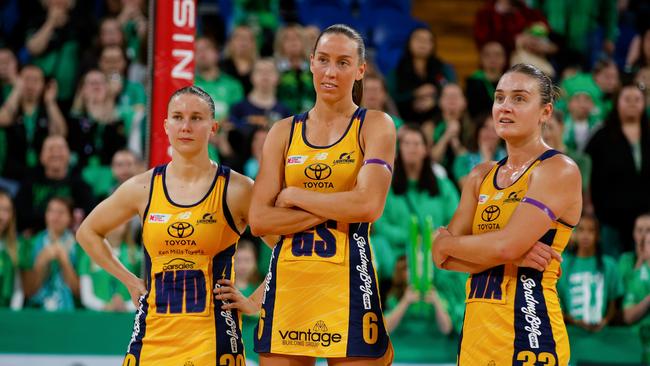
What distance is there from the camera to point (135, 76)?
10148mm

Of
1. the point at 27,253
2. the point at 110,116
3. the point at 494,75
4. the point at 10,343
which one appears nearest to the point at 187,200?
the point at 10,343

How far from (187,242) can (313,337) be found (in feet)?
2.50

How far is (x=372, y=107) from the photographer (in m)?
9.74

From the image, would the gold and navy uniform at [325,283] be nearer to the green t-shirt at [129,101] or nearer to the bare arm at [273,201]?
the bare arm at [273,201]

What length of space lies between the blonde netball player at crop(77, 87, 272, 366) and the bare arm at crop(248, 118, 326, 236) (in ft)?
0.76

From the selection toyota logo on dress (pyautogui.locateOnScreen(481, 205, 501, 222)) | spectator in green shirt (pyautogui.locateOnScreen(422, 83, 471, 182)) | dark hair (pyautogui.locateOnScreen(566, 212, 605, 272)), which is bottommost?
dark hair (pyautogui.locateOnScreen(566, 212, 605, 272))

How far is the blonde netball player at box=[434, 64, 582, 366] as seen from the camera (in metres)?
4.07

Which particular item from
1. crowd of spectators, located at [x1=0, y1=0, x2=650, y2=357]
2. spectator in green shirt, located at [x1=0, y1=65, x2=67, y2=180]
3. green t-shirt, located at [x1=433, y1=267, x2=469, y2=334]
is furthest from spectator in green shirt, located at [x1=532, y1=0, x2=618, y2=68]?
spectator in green shirt, located at [x1=0, y1=65, x2=67, y2=180]

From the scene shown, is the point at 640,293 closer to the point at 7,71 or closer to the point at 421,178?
the point at 421,178

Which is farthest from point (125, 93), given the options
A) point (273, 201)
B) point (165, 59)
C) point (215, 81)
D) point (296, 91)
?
point (273, 201)

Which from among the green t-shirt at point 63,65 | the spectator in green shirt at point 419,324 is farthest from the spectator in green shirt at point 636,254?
the green t-shirt at point 63,65

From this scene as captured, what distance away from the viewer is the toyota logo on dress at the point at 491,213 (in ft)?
14.0

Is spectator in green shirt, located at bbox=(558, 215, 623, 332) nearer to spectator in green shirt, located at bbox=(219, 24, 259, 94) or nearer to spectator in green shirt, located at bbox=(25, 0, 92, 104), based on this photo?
spectator in green shirt, located at bbox=(219, 24, 259, 94)

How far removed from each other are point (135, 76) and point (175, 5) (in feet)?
16.0
